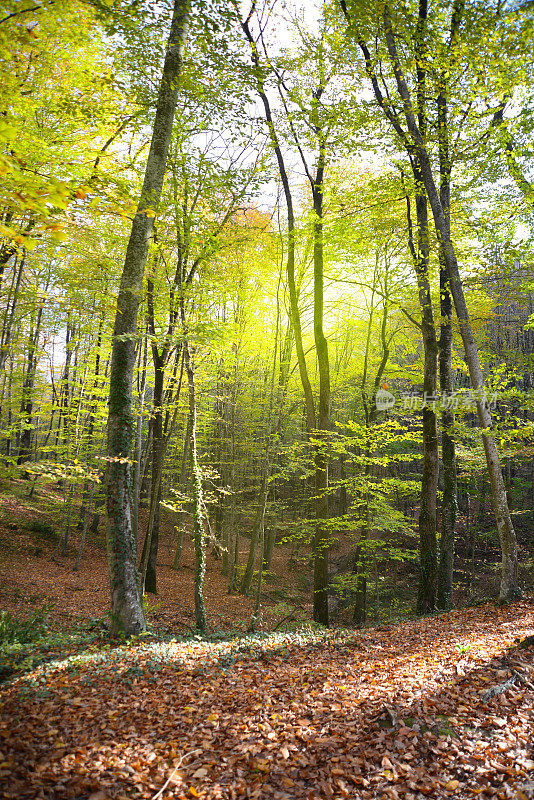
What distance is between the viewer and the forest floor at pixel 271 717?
2600 mm

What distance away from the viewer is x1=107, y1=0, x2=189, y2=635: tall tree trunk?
569 cm

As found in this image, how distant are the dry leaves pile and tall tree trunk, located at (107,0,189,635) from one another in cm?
89

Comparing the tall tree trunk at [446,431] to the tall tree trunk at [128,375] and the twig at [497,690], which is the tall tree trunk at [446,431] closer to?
the twig at [497,690]

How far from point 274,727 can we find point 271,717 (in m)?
0.17

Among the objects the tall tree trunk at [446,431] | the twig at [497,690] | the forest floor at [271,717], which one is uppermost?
the tall tree trunk at [446,431]

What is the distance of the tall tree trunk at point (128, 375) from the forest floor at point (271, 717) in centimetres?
69

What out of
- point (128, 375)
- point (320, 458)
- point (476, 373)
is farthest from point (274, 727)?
point (320, 458)

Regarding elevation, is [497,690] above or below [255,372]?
below

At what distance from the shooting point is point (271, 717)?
3.48m

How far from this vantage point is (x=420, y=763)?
108 inches

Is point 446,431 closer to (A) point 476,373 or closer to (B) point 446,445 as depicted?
(B) point 446,445

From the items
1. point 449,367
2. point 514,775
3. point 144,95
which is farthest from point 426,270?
point 514,775

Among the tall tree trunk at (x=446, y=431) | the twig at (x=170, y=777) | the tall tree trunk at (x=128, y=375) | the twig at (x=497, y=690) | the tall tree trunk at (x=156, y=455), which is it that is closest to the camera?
Result: the twig at (x=170, y=777)

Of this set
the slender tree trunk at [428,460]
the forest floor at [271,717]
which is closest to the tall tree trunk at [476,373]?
the slender tree trunk at [428,460]
